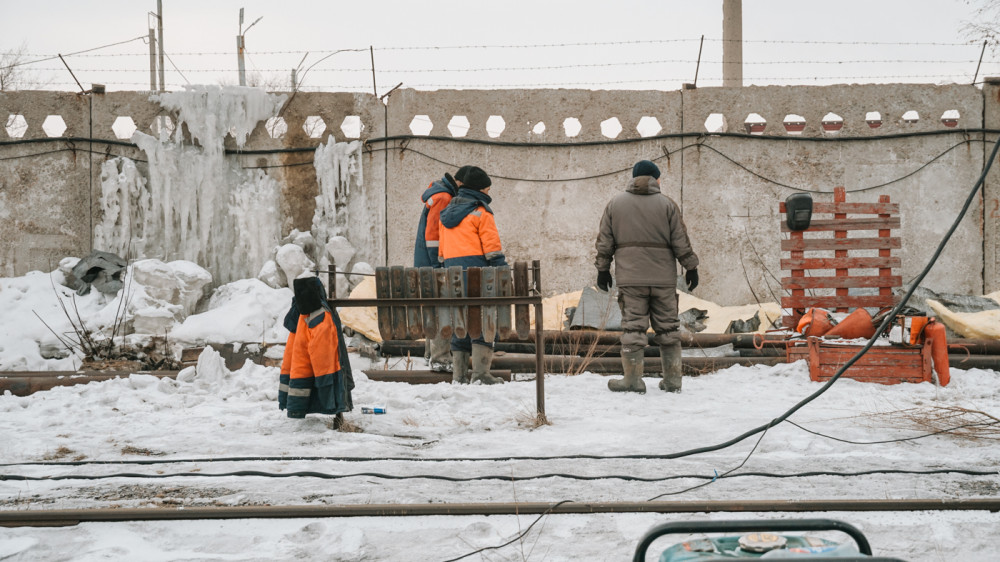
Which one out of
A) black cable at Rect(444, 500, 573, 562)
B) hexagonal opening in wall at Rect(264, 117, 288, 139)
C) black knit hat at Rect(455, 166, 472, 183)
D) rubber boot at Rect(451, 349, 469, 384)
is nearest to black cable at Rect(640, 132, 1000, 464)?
black cable at Rect(444, 500, 573, 562)

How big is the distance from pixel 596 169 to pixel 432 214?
4.23 m

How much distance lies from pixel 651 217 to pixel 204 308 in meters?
7.08

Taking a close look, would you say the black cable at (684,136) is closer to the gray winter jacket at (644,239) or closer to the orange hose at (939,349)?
the gray winter jacket at (644,239)

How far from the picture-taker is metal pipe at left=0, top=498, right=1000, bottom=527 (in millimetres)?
3639

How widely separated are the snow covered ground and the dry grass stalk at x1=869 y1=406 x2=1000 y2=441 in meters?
0.06

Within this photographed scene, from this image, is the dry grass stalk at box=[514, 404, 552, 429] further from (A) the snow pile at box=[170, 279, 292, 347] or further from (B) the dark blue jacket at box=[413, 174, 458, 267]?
(A) the snow pile at box=[170, 279, 292, 347]

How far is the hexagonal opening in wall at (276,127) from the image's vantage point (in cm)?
1200

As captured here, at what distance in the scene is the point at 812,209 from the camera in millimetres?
9266

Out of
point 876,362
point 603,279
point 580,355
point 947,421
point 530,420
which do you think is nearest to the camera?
point 947,421

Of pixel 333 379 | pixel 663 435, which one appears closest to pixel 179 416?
pixel 333 379

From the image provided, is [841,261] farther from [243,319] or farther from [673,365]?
[243,319]

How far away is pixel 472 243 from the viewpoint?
24.5 ft

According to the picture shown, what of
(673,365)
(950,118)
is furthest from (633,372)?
(950,118)

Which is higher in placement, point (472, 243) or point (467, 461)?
point (472, 243)
